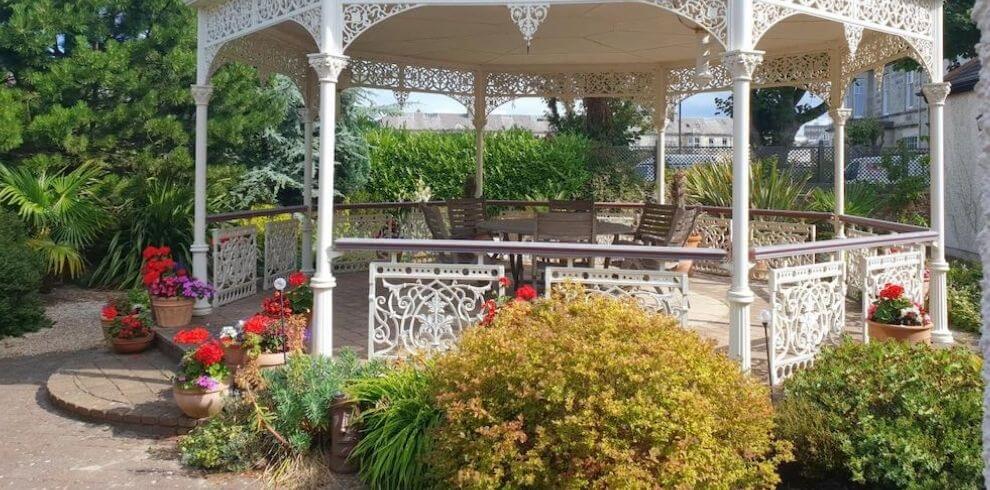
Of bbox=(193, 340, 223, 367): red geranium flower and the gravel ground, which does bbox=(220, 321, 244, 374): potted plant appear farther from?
the gravel ground

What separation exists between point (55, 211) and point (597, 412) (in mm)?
8552

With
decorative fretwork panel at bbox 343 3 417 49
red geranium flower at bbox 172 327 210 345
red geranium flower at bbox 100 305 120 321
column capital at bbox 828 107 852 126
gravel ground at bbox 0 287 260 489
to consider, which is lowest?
gravel ground at bbox 0 287 260 489

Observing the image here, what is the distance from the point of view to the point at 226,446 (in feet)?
13.8

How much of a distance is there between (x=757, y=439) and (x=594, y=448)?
0.83 meters

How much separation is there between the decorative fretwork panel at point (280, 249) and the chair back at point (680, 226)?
4404 mm

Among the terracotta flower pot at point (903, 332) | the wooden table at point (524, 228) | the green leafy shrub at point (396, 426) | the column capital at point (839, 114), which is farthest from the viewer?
the column capital at point (839, 114)

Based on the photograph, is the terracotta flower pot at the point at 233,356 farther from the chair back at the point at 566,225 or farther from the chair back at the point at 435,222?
the chair back at the point at 435,222

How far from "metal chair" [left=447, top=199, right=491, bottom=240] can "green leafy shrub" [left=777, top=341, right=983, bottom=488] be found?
4790mm

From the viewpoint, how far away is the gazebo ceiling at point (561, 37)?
22.1 ft

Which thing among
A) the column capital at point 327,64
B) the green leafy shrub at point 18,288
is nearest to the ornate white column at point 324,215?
the column capital at point 327,64

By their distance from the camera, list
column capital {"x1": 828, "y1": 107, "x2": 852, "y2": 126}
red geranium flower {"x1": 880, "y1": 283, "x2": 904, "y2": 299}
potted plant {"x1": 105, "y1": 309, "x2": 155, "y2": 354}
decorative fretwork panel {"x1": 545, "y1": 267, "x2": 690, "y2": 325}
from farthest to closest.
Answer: column capital {"x1": 828, "y1": 107, "x2": 852, "y2": 126} < potted plant {"x1": 105, "y1": 309, "x2": 155, "y2": 354} < red geranium flower {"x1": 880, "y1": 283, "x2": 904, "y2": 299} < decorative fretwork panel {"x1": 545, "y1": 267, "x2": 690, "y2": 325}

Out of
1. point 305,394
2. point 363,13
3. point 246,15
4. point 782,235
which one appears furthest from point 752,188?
point 305,394

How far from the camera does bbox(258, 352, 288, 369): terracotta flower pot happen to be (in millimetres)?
4871

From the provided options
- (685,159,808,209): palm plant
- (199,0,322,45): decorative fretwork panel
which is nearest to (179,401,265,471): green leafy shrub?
(199,0,322,45): decorative fretwork panel
